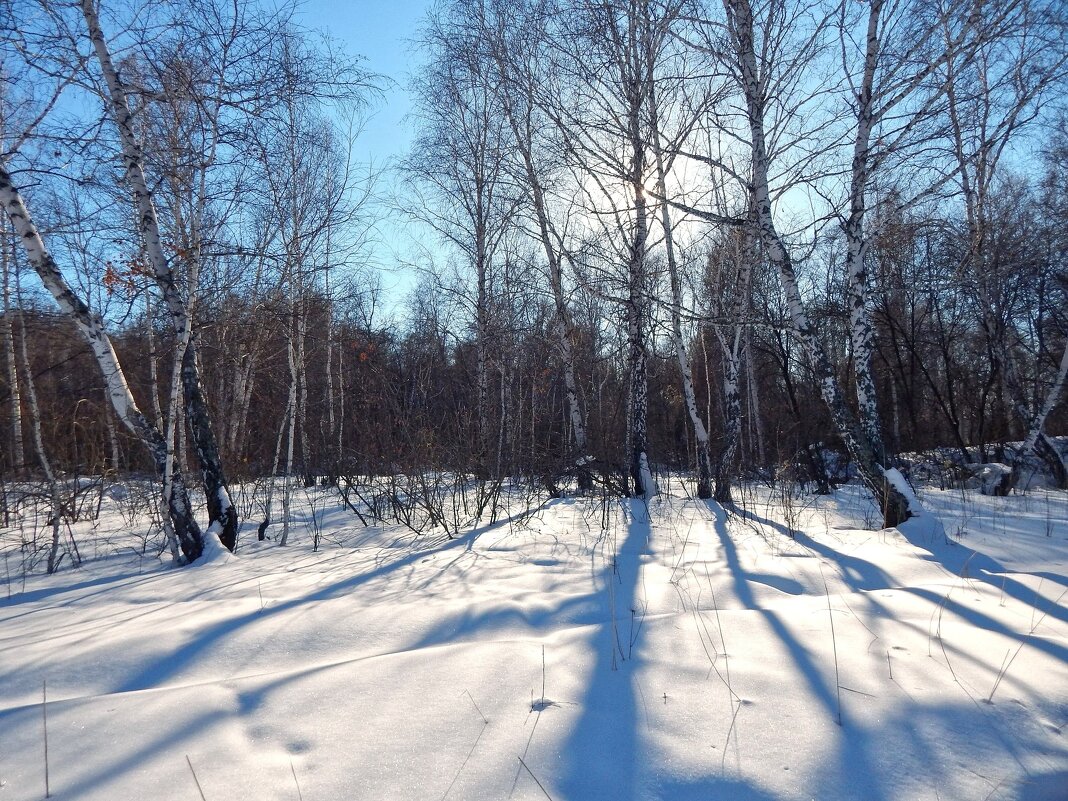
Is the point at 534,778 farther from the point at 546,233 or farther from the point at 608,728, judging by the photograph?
the point at 546,233

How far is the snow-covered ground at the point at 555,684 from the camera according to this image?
1757mm

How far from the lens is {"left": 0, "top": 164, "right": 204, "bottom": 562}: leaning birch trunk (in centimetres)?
463

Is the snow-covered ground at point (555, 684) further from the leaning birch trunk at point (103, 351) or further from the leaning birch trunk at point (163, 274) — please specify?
the leaning birch trunk at point (163, 274)

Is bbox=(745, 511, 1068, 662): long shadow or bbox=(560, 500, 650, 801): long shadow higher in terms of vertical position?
bbox=(745, 511, 1068, 662): long shadow

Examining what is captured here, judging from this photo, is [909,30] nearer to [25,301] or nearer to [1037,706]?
[1037,706]

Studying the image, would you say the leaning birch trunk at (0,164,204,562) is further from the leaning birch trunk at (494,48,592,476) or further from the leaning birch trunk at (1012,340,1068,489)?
the leaning birch trunk at (1012,340,1068,489)

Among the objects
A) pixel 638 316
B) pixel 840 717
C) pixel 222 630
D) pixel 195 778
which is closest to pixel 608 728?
pixel 840 717

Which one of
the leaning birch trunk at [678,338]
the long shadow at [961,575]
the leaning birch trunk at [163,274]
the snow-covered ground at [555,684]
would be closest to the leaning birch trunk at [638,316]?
the leaning birch trunk at [678,338]

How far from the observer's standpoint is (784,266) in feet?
20.8

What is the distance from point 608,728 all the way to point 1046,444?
12.2 metres

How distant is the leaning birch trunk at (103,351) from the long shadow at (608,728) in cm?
396

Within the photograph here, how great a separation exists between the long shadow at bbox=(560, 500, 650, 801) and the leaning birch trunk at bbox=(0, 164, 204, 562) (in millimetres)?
3961

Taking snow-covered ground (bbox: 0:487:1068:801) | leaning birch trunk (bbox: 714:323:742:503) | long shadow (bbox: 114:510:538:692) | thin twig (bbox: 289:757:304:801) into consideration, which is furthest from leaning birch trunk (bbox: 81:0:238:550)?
leaning birch trunk (bbox: 714:323:742:503)

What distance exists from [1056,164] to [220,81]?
48.6 feet
